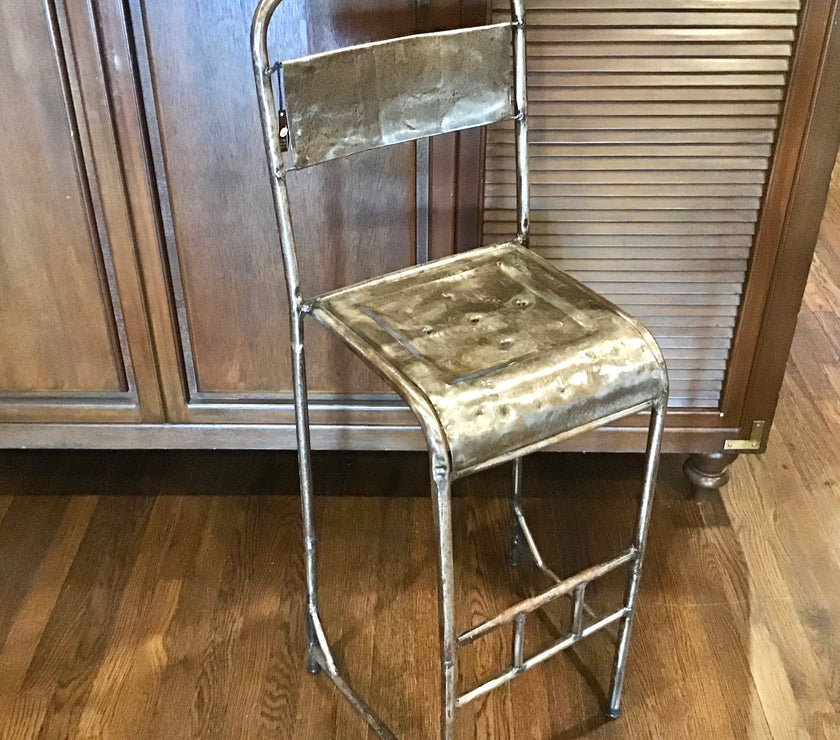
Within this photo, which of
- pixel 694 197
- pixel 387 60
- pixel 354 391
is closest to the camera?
pixel 387 60

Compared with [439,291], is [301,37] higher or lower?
higher

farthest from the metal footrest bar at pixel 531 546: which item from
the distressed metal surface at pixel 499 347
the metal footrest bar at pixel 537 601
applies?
the distressed metal surface at pixel 499 347

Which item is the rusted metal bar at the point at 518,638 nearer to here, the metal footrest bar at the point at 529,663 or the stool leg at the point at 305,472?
the metal footrest bar at the point at 529,663

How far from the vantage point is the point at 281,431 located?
1.45 m

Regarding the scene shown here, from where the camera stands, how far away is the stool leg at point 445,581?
88cm

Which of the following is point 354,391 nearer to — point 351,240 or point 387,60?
point 351,240

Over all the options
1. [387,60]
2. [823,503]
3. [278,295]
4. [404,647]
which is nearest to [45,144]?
[278,295]

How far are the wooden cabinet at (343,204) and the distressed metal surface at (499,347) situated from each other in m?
0.21

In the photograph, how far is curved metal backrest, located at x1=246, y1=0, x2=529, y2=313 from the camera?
945mm

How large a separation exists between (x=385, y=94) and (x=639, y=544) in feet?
1.91

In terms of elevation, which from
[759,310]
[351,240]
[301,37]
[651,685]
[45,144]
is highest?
[301,37]

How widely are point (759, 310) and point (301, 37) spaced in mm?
731

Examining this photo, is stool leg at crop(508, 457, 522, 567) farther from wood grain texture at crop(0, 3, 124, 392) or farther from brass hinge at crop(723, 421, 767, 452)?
wood grain texture at crop(0, 3, 124, 392)

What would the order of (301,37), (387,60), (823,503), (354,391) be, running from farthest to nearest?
(823,503) < (354,391) < (301,37) < (387,60)
